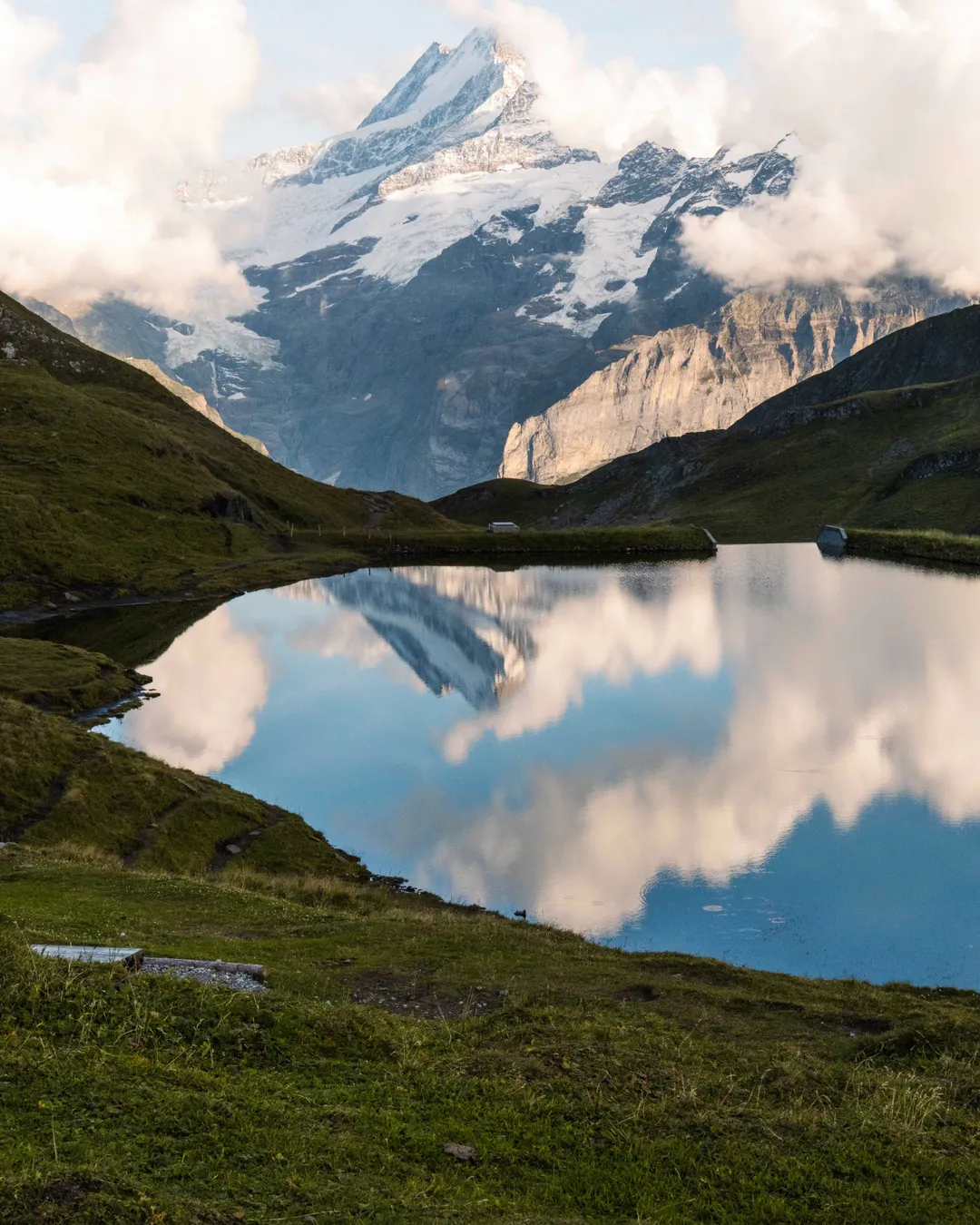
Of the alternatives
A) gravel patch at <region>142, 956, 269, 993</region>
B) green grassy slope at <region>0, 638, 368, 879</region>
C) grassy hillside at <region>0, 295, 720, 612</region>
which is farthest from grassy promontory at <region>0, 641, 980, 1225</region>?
grassy hillside at <region>0, 295, 720, 612</region>

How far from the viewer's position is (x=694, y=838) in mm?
52094

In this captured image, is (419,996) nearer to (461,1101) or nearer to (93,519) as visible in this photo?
(461,1101)

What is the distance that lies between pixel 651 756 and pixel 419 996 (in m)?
43.1

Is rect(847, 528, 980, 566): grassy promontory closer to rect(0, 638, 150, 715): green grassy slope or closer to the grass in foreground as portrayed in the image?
rect(0, 638, 150, 715): green grassy slope

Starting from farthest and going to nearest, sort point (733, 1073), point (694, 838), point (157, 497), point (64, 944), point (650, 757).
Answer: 1. point (157, 497)
2. point (650, 757)
3. point (694, 838)
4. point (64, 944)
5. point (733, 1073)

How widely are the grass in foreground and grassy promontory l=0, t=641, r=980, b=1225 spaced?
0.05 metres

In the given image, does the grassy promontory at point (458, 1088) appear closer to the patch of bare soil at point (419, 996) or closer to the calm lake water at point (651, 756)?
the patch of bare soil at point (419, 996)

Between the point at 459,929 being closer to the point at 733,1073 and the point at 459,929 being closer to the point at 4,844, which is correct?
the point at 733,1073

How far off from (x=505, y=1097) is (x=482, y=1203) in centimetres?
356

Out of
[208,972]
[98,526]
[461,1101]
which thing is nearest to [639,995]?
[461,1101]

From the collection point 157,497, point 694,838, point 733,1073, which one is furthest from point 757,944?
point 157,497

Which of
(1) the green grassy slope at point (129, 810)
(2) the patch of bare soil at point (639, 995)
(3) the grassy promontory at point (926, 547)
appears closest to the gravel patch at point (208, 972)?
(2) the patch of bare soil at point (639, 995)

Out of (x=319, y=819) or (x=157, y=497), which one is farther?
(x=157, y=497)

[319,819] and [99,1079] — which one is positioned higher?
[319,819]
